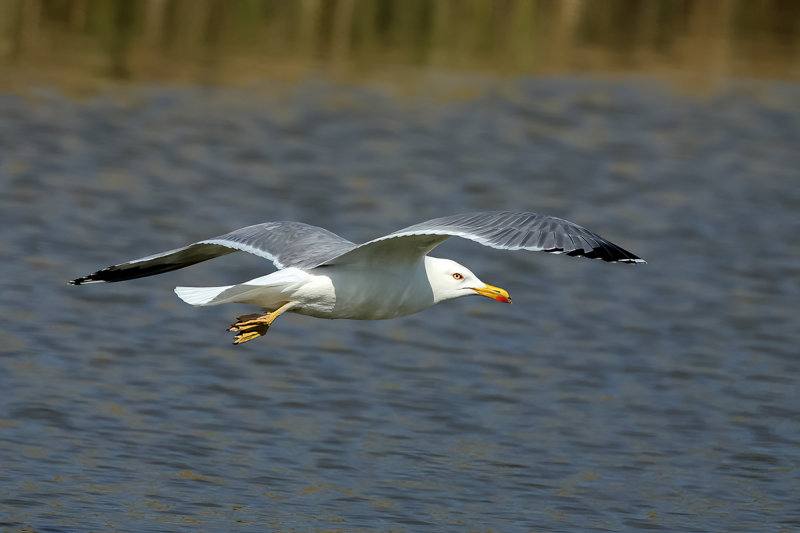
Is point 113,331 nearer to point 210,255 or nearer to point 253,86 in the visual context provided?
point 210,255

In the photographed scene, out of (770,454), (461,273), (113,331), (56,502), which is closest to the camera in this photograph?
(461,273)

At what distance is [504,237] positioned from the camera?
6500 mm

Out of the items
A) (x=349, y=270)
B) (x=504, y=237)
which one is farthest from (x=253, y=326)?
(x=504, y=237)

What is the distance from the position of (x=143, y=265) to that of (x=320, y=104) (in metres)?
12.9

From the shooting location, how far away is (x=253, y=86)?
21031mm

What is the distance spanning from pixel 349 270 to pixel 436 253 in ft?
21.1

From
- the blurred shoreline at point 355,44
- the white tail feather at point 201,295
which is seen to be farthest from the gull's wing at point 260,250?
the blurred shoreline at point 355,44

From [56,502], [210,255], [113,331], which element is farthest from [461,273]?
[113,331]

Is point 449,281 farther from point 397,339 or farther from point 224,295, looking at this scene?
point 397,339

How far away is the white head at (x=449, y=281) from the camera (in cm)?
769

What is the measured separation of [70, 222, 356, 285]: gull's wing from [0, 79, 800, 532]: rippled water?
4.98 feet

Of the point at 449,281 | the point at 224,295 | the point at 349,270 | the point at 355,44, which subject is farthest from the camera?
the point at 355,44

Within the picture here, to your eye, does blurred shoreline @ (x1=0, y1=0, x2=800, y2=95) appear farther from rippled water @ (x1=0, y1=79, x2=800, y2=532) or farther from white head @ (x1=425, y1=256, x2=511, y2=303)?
white head @ (x1=425, y1=256, x2=511, y2=303)

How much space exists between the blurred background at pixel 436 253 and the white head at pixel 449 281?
169 cm
